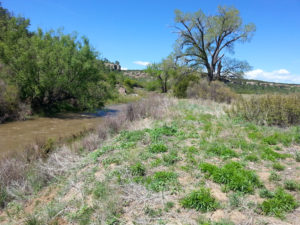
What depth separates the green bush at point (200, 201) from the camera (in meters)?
3.46

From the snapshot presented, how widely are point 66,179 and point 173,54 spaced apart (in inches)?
857

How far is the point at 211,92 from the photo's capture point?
19422mm

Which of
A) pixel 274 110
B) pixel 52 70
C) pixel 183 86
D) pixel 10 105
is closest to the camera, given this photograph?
pixel 274 110

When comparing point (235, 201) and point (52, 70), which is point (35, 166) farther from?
point (52, 70)

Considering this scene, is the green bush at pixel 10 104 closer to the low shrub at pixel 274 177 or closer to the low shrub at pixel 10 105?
the low shrub at pixel 10 105

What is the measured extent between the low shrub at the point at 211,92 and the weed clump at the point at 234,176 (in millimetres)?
14197

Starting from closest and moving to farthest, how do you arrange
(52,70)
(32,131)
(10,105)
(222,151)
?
(222,151) < (32,131) < (10,105) < (52,70)

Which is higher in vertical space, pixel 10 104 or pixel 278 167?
pixel 10 104

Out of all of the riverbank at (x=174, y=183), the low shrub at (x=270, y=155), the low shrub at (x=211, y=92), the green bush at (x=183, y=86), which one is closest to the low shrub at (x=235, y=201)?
the riverbank at (x=174, y=183)

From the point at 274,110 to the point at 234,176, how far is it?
5.70 metres

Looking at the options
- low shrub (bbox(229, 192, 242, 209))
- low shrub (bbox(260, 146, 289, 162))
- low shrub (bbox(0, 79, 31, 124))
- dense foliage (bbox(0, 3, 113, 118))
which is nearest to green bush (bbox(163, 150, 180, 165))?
low shrub (bbox(229, 192, 242, 209))

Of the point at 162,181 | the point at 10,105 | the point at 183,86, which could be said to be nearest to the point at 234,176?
the point at 162,181

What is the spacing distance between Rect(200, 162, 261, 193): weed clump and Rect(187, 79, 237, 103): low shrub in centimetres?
1420

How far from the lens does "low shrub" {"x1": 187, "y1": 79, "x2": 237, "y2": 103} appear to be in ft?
61.1
